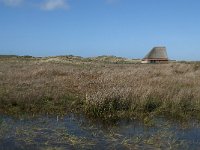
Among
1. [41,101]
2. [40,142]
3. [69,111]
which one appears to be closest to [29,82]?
[41,101]

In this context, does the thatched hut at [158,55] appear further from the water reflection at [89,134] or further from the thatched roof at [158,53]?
the water reflection at [89,134]

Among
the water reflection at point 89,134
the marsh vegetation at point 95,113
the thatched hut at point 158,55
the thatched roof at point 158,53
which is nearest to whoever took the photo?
the water reflection at point 89,134

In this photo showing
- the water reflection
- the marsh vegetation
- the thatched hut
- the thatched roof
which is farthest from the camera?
the thatched roof

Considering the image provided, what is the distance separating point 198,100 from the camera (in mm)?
14094

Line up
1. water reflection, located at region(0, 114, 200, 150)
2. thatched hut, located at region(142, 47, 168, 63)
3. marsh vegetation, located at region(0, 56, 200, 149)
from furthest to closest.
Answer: thatched hut, located at region(142, 47, 168, 63) < marsh vegetation, located at region(0, 56, 200, 149) < water reflection, located at region(0, 114, 200, 150)

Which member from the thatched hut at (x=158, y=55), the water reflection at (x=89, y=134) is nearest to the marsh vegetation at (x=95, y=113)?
the water reflection at (x=89, y=134)

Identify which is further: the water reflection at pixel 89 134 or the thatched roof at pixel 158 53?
the thatched roof at pixel 158 53

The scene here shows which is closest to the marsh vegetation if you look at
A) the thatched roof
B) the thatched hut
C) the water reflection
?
the water reflection

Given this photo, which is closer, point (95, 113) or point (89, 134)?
point (89, 134)

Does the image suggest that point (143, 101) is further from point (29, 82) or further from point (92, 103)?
point (29, 82)

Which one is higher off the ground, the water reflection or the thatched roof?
the thatched roof

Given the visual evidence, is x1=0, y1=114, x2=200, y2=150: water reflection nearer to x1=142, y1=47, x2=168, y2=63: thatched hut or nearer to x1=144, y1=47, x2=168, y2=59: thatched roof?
x1=142, y1=47, x2=168, y2=63: thatched hut

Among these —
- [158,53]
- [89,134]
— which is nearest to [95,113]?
[89,134]

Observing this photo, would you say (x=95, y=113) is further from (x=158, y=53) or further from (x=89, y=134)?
(x=158, y=53)
